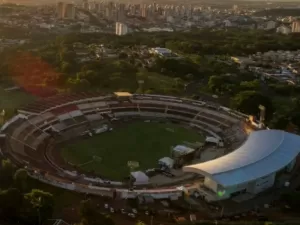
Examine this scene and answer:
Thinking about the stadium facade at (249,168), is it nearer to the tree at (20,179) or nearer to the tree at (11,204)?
the tree at (20,179)

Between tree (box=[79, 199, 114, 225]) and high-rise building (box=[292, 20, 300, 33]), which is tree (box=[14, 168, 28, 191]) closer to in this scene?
tree (box=[79, 199, 114, 225])

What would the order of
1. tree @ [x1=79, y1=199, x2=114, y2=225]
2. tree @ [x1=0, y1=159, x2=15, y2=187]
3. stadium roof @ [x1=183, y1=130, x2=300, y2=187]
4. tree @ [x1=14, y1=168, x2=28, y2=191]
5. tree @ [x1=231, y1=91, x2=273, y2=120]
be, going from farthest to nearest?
1. tree @ [x1=231, y1=91, x2=273, y2=120]
2. stadium roof @ [x1=183, y1=130, x2=300, y2=187]
3. tree @ [x1=0, y1=159, x2=15, y2=187]
4. tree @ [x1=14, y1=168, x2=28, y2=191]
5. tree @ [x1=79, y1=199, x2=114, y2=225]

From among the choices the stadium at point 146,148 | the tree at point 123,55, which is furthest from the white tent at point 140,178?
the tree at point 123,55

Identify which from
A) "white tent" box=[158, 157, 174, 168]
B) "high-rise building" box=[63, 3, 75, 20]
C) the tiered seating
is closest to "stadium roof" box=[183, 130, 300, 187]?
"white tent" box=[158, 157, 174, 168]

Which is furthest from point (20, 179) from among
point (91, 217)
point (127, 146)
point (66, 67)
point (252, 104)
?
point (66, 67)

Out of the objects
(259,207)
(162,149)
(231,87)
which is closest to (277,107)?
(231,87)

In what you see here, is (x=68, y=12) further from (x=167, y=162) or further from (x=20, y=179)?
(x=20, y=179)

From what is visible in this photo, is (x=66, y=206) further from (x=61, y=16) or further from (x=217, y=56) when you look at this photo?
(x=61, y=16)
